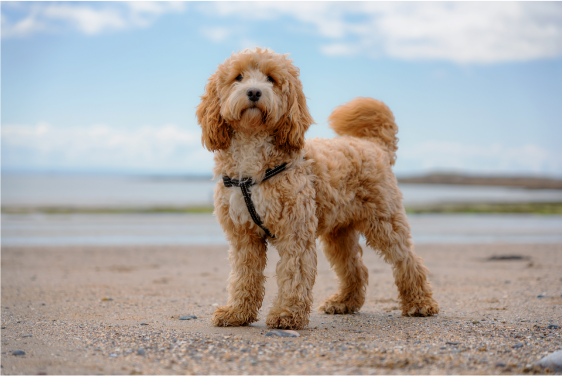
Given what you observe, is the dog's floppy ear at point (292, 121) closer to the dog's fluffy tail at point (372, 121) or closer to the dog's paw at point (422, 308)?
the dog's fluffy tail at point (372, 121)

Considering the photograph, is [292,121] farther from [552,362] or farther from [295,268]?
[552,362]

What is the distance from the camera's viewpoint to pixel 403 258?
568 cm

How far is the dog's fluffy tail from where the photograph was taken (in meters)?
6.09

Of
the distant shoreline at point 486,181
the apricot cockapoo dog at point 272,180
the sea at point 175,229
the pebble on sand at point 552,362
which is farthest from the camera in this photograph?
the distant shoreline at point 486,181

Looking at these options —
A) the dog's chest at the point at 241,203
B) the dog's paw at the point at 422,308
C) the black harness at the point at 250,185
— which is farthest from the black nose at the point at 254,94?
the dog's paw at the point at 422,308

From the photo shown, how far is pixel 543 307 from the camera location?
6.41 metres

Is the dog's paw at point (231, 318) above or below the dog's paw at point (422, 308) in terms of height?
above

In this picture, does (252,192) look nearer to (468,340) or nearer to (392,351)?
(392,351)

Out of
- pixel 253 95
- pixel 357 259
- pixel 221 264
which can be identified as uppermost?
pixel 253 95

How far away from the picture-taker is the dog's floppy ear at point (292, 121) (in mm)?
4590

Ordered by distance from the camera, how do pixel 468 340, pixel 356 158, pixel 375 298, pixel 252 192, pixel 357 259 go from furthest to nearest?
pixel 375 298 → pixel 357 259 → pixel 356 158 → pixel 252 192 → pixel 468 340

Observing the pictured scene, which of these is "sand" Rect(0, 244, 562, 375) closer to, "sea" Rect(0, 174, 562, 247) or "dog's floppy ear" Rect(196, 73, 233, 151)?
"dog's floppy ear" Rect(196, 73, 233, 151)

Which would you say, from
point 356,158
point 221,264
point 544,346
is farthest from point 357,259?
point 221,264

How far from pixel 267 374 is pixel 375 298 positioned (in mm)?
4329
